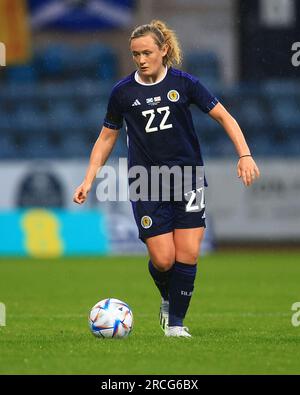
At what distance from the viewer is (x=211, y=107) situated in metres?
7.89

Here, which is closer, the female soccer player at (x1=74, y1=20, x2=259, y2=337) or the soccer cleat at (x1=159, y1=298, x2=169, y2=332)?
the female soccer player at (x1=74, y1=20, x2=259, y2=337)

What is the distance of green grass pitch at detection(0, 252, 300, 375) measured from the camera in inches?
259

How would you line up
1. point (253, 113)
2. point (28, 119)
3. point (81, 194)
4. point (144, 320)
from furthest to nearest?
point (253, 113), point (28, 119), point (144, 320), point (81, 194)

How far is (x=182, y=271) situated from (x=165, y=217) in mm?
383

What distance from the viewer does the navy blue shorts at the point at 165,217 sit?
784 cm

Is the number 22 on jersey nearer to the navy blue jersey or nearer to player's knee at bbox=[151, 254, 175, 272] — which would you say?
the navy blue jersey

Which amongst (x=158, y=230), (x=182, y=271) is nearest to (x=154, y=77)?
(x=158, y=230)

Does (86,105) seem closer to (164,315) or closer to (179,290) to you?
(164,315)

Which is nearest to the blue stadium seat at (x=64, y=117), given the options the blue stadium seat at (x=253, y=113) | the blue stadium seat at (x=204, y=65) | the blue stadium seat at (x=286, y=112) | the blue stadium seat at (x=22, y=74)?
the blue stadium seat at (x=22, y=74)

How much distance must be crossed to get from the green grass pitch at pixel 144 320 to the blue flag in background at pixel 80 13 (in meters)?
7.03

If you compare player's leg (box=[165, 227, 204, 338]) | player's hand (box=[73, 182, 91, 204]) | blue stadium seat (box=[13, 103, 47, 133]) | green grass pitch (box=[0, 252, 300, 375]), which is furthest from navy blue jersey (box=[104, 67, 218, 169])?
blue stadium seat (box=[13, 103, 47, 133])

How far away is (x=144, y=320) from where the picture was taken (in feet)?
30.2

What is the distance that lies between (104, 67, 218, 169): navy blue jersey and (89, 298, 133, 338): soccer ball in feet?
3.27

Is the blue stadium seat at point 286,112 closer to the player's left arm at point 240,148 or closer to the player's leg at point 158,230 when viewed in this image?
the player's left arm at point 240,148
